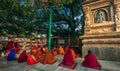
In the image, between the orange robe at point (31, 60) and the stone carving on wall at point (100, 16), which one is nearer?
the orange robe at point (31, 60)

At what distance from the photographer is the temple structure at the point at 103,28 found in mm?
10773

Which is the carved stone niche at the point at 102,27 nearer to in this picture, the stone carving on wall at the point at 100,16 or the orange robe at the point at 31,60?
the stone carving on wall at the point at 100,16

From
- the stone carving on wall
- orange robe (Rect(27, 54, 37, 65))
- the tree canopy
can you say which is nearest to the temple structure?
the stone carving on wall

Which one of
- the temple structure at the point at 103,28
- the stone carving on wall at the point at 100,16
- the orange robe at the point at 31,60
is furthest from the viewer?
the stone carving on wall at the point at 100,16

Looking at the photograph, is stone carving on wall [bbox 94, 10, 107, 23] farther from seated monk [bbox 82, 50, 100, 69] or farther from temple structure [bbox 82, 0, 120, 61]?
seated monk [bbox 82, 50, 100, 69]

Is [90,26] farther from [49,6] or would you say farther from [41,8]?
[41,8]

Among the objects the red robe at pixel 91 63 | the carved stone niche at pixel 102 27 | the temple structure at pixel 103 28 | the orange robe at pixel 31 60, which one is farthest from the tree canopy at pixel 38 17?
the red robe at pixel 91 63

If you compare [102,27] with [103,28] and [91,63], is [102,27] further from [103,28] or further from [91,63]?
[91,63]

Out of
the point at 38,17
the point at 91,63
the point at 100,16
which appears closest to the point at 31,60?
the point at 91,63

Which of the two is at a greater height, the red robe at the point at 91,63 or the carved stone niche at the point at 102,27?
the carved stone niche at the point at 102,27

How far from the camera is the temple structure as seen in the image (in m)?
10.8

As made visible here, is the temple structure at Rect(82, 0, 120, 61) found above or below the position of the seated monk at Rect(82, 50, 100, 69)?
above

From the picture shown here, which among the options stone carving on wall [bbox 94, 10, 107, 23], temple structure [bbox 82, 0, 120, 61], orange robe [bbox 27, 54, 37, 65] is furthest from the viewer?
stone carving on wall [bbox 94, 10, 107, 23]

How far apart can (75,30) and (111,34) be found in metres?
8.70
